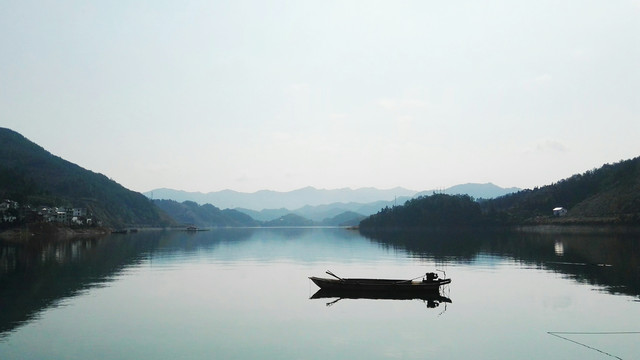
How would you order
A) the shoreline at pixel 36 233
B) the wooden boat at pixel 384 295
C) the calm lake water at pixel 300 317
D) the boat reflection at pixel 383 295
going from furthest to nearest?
the shoreline at pixel 36 233
the wooden boat at pixel 384 295
the boat reflection at pixel 383 295
the calm lake water at pixel 300 317

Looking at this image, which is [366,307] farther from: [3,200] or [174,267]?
[3,200]

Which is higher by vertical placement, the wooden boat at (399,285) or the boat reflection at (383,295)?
the wooden boat at (399,285)

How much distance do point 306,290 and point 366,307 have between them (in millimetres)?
12096

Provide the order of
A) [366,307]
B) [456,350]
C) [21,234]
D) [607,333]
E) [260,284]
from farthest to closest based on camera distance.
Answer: [21,234]
[260,284]
[366,307]
[607,333]
[456,350]

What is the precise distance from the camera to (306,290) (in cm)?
5512

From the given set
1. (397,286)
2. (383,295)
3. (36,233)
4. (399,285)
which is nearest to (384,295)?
(383,295)

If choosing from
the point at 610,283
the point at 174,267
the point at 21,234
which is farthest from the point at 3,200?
the point at 610,283

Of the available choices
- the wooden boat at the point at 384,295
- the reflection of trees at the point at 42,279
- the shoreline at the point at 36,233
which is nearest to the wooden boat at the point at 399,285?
the wooden boat at the point at 384,295

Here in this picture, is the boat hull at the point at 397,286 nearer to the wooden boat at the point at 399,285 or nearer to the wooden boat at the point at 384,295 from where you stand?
the wooden boat at the point at 399,285

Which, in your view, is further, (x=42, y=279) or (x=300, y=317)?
(x=42, y=279)

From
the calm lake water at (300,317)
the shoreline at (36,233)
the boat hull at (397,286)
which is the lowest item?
the calm lake water at (300,317)

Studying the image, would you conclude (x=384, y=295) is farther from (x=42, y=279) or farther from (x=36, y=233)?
(x=36, y=233)

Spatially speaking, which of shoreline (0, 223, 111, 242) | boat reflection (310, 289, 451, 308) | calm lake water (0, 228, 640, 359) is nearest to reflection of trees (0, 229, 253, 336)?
calm lake water (0, 228, 640, 359)

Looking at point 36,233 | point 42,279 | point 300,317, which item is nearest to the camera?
point 300,317
